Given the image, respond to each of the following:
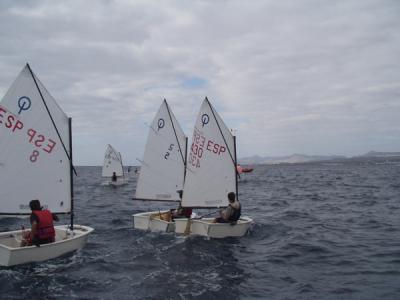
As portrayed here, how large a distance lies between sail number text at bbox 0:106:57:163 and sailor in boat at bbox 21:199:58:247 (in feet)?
7.21

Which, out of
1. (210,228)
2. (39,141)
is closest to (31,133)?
(39,141)

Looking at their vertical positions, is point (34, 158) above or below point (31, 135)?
below

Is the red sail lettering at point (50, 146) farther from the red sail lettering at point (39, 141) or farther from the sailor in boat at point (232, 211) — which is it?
the sailor in boat at point (232, 211)

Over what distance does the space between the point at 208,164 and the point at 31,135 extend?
8070 millimetres

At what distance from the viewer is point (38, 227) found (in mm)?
13062

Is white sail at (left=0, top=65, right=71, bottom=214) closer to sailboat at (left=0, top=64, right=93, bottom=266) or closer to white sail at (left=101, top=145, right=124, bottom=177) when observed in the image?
sailboat at (left=0, top=64, right=93, bottom=266)

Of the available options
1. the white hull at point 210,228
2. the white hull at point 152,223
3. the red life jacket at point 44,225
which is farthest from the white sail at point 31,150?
the white hull at point 210,228

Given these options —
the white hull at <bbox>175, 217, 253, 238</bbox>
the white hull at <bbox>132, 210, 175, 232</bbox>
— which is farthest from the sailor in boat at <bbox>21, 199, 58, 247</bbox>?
the white hull at <bbox>132, 210, 175, 232</bbox>

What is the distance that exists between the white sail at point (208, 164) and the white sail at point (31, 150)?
5.85 metres

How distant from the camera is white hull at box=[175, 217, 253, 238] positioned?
54.9 ft

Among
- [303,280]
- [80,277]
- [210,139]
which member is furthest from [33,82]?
[303,280]

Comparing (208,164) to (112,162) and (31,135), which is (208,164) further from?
(112,162)

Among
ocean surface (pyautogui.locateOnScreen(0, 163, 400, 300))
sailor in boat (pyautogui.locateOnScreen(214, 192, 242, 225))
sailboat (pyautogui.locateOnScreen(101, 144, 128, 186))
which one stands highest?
sailboat (pyautogui.locateOnScreen(101, 144, 128, 186))

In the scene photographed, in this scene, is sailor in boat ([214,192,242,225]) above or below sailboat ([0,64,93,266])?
below
